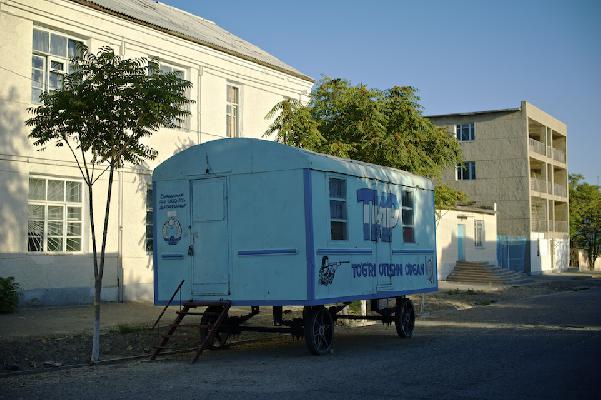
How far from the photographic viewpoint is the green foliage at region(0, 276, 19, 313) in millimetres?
16531

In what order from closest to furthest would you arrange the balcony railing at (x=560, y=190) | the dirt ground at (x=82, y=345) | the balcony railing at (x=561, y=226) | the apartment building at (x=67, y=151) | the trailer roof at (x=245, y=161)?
the dirt ground at (x=82, y=345)
the trailer roof at (x=245, y=161)
the apartment building at (x=67, y=151)
the balcony railing at (x=560, y=190)
the balcony railing at (x=561, y=226)

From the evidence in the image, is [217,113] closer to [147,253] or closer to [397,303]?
[147,253]

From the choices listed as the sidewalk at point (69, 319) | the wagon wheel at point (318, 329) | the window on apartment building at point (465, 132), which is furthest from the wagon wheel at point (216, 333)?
the window on apartment building at point (465, 132)

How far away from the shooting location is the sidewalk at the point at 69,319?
14.1m

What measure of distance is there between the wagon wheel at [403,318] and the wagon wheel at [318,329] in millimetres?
2709

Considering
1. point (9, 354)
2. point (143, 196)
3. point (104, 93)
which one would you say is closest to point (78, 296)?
point (143, 196)

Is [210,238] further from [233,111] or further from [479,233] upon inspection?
[479,233]

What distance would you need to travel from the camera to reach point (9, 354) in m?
11.9

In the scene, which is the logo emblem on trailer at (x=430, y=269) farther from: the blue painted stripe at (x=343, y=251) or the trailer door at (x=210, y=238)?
the trailer door at (x=210, y=238)

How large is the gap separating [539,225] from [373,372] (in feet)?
149

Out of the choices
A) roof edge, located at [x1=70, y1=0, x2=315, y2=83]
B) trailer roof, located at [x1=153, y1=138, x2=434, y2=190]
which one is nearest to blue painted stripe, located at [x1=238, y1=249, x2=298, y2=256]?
trailer roof, located at [x1=153, y1=138, x2=434, y2=190]

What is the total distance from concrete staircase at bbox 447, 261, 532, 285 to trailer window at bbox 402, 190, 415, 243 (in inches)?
924

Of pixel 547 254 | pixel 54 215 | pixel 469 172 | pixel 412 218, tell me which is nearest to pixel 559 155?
pixel 547 254

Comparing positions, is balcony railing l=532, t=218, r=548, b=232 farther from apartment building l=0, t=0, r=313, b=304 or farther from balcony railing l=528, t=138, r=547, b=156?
apartment building l=0, t=0, r=313, b=304
